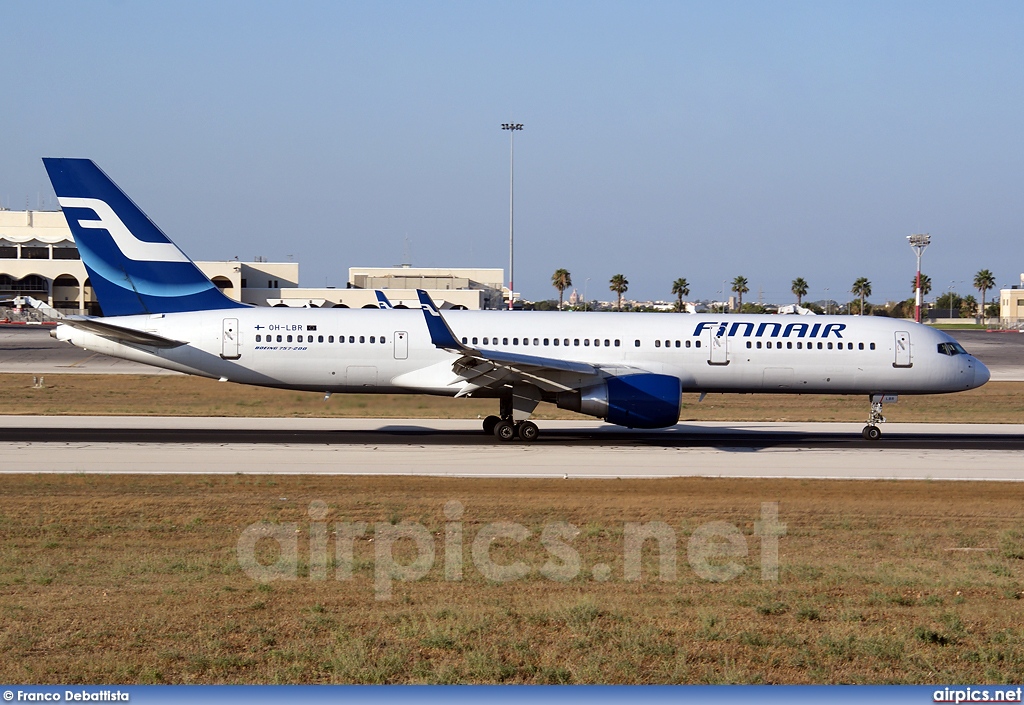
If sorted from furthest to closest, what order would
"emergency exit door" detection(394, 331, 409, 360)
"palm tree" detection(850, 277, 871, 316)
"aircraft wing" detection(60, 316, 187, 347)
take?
"palm tree" detection(850, 277, 871, 316), "emergency exit door" detection(394, 331, 409, 360), "aircraft wing" detection(60, 316, 187, 347)

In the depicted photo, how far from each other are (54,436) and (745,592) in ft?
70.2

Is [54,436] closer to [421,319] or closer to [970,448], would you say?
[421,319]

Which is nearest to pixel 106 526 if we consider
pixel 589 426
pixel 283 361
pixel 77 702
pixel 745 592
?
pixel 745 592

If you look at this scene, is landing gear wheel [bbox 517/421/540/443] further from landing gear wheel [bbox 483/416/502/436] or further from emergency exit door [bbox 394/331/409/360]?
emergency exit door [bbox 394/331/409/360]

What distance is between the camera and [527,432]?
2786 centimetres

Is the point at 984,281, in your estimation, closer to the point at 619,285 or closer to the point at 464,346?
the point at 619,285

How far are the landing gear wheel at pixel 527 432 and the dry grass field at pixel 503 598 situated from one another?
28.7 ft

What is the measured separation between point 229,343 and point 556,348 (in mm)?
9377

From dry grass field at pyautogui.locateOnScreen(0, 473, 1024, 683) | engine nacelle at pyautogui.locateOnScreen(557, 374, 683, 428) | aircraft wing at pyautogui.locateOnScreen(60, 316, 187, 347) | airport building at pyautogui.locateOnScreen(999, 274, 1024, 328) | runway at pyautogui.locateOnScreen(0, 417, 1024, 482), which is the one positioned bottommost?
dry grass field at pyautogui.locateOnScreen(0, 473, 1024, 683)

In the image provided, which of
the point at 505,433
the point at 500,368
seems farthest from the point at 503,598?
the point at 505,433

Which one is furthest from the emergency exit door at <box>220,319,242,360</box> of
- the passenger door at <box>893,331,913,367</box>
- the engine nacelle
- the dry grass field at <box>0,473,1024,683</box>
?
the passenger door at <box>893,331,913,367</box>

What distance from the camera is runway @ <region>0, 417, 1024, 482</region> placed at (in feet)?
73.3

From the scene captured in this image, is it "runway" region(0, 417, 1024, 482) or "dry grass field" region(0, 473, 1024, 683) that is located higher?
"runway" region(0, 417, 1024, 482)

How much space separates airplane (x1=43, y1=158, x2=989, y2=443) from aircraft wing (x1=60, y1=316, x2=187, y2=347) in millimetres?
40
